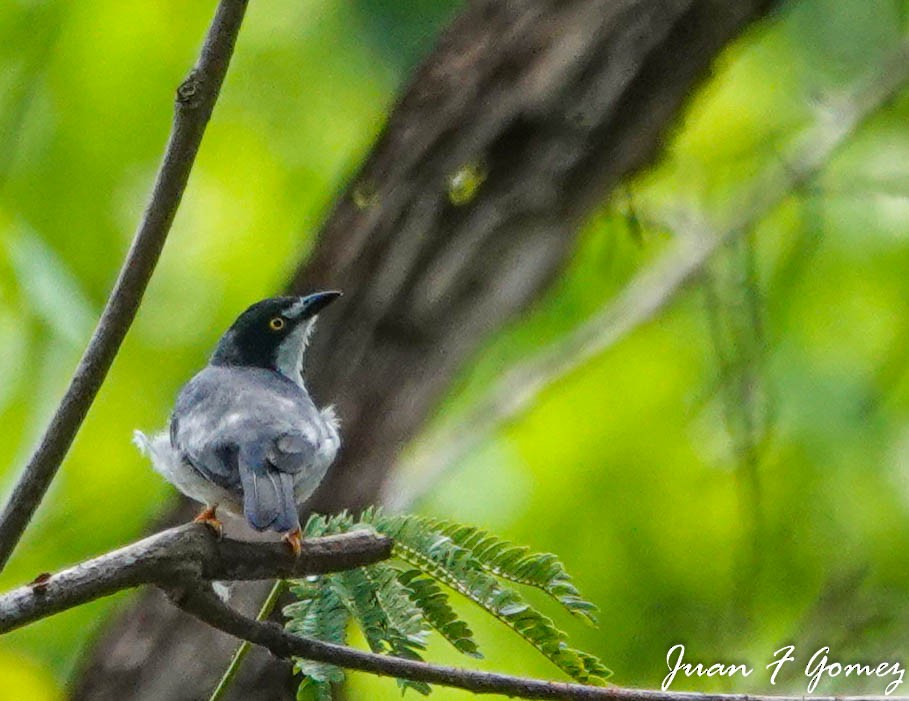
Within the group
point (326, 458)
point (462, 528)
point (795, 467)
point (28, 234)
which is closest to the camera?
point (462, 528)

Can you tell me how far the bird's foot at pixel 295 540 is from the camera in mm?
2471

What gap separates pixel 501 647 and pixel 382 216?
2.00m

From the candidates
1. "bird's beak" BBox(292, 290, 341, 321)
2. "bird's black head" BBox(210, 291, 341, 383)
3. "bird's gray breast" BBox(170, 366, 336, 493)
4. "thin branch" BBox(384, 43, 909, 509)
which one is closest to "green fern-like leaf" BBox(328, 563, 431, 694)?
→ "bird's gray breast" BBox(170, 366, 336, 493)

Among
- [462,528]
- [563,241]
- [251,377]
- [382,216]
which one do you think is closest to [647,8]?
[563,241]

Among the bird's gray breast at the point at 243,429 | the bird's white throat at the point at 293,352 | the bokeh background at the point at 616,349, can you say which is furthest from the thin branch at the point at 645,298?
the bird's gray breast at the point at 243,429

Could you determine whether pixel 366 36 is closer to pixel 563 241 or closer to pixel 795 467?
pixel 563 241

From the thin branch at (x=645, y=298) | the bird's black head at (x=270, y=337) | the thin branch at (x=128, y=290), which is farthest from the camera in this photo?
the thin branch at (x=645, y=298)

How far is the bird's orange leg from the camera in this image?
2.47 m

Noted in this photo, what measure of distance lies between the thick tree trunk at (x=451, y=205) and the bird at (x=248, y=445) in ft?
1.92

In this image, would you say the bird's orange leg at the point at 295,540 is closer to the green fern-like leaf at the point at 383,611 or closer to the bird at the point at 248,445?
the bird at the point at 248,445

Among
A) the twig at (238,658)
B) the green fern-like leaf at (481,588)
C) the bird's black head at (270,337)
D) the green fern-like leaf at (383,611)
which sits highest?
the bird's black head at (270,337)

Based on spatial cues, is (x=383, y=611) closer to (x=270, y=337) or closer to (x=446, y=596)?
(x=446, y=596)

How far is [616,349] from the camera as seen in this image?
666 cm

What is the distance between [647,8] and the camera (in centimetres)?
525
